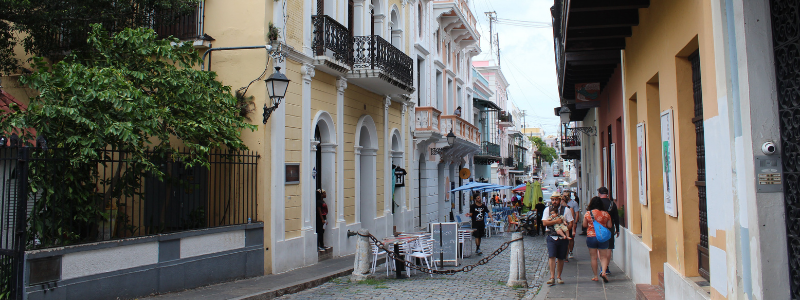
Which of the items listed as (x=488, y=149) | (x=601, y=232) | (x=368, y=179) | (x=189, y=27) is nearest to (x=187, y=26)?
(x=189, y=27)

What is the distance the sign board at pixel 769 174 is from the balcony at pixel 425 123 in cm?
1675

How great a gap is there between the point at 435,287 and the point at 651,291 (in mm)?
3760

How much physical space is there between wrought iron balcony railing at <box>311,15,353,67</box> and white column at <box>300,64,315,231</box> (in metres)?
0.60

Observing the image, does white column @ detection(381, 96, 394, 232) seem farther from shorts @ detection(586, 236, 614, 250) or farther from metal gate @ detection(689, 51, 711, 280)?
metal gate @ detection(689, 51, 711, 280)

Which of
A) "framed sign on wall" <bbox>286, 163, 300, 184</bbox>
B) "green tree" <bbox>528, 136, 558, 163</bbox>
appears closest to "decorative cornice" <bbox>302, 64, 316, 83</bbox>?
"framed sign on wall" <bbox>286, 163, 300, 184</bbox>

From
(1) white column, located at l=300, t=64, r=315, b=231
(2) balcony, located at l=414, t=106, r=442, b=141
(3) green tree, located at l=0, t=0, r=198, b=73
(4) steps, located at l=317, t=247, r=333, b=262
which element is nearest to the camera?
(3) green tree, located at l=0, t=0, r=198, b=73

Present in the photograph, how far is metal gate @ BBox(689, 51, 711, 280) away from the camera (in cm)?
577

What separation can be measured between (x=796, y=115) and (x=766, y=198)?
53 cm

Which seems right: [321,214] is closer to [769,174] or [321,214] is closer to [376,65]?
[376,65]

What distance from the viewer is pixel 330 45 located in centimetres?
1343

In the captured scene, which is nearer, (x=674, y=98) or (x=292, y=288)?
(x=674, y=98)

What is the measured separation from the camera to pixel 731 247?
158 inches

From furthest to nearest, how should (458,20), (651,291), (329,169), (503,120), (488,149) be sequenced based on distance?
1. (503,120)
2. (488,149)
3. (458,20)
4. (329,169)
5. (651,291)

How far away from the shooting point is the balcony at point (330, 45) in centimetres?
1312
